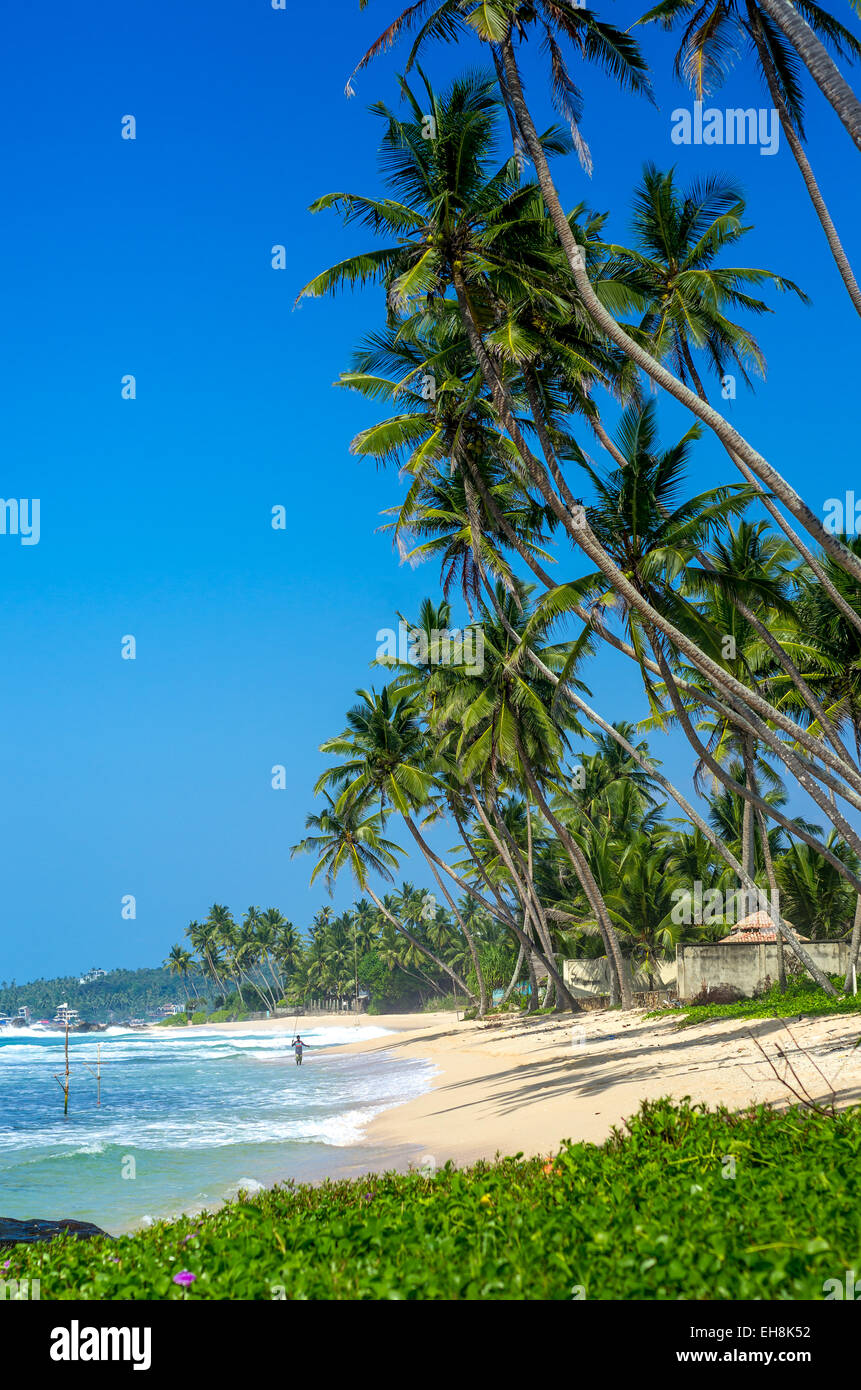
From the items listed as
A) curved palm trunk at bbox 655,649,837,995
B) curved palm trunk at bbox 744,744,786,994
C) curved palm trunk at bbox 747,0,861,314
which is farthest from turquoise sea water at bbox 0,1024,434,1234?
curved palm trunk at bbox 747,0,861,314

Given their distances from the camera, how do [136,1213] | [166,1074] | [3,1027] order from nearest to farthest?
[136,1213] < [166,1074] < [3,1027]

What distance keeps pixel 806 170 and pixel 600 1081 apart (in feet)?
46.9

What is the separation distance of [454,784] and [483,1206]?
31926 millimetres

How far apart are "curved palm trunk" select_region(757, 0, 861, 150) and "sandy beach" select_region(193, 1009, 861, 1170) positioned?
9680mm

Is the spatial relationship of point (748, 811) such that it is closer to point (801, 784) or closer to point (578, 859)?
point (578, 859)

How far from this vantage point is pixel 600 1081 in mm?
15695

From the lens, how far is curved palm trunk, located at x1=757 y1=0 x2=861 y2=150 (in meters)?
10.1

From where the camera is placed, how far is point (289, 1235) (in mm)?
4621

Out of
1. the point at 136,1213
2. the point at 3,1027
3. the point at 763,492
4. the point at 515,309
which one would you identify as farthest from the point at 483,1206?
the point at 3,1027

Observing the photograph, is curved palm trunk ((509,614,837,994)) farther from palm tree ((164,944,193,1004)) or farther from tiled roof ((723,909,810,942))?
palm tree ((164,944,193,1004))

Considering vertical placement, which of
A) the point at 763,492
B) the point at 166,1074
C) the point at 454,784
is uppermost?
the point at 763,492

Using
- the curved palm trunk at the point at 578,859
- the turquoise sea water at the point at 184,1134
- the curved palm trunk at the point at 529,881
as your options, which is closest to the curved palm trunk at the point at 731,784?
the curved palm trunk at the point at 578,859
